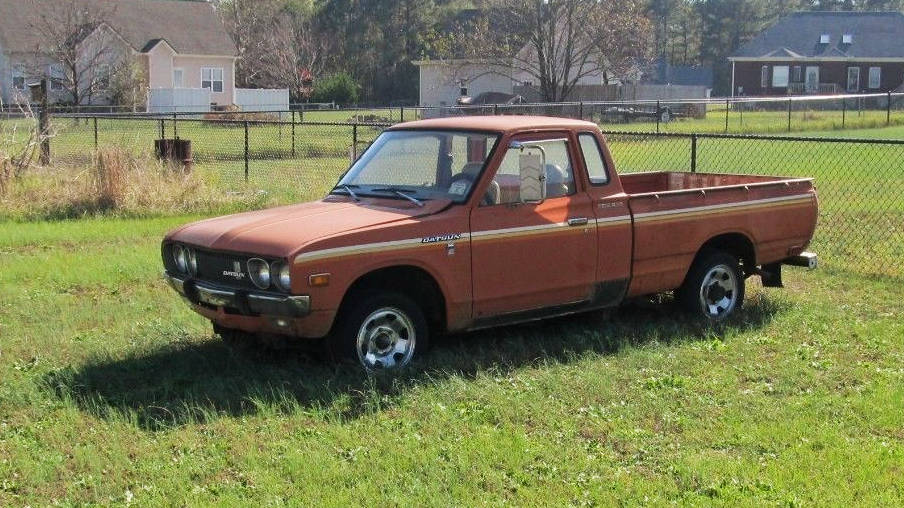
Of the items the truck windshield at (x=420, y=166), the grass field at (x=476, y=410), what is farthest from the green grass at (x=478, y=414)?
the truck windshield at (x=420, y=166)

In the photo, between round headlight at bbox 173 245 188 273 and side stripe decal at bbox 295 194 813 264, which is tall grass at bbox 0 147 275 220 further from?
side stripe decal at bbox 295 194 813 264

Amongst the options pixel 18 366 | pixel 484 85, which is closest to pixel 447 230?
pixel 18 366

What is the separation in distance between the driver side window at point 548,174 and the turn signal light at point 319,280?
132 centimetres

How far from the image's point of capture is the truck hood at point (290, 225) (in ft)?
22.7

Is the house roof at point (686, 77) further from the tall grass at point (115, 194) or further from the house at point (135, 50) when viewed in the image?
the tall grass at point (115, 194)

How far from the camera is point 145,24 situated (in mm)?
57000

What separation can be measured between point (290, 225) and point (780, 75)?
6728cm

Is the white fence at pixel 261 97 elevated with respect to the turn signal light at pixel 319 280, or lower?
elevated

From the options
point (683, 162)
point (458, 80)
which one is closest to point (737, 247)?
point (683, 162)

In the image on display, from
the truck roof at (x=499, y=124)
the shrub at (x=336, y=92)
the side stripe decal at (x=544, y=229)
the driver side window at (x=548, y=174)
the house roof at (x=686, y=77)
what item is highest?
the house roof at (x=686, y=77)

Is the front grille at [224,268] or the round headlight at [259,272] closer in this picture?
the round headlight at [259,272]

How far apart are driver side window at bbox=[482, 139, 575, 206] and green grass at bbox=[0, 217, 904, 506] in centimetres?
113

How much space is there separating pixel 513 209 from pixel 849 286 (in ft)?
14.6

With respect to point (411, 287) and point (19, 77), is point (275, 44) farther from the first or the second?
point (411, 287)
